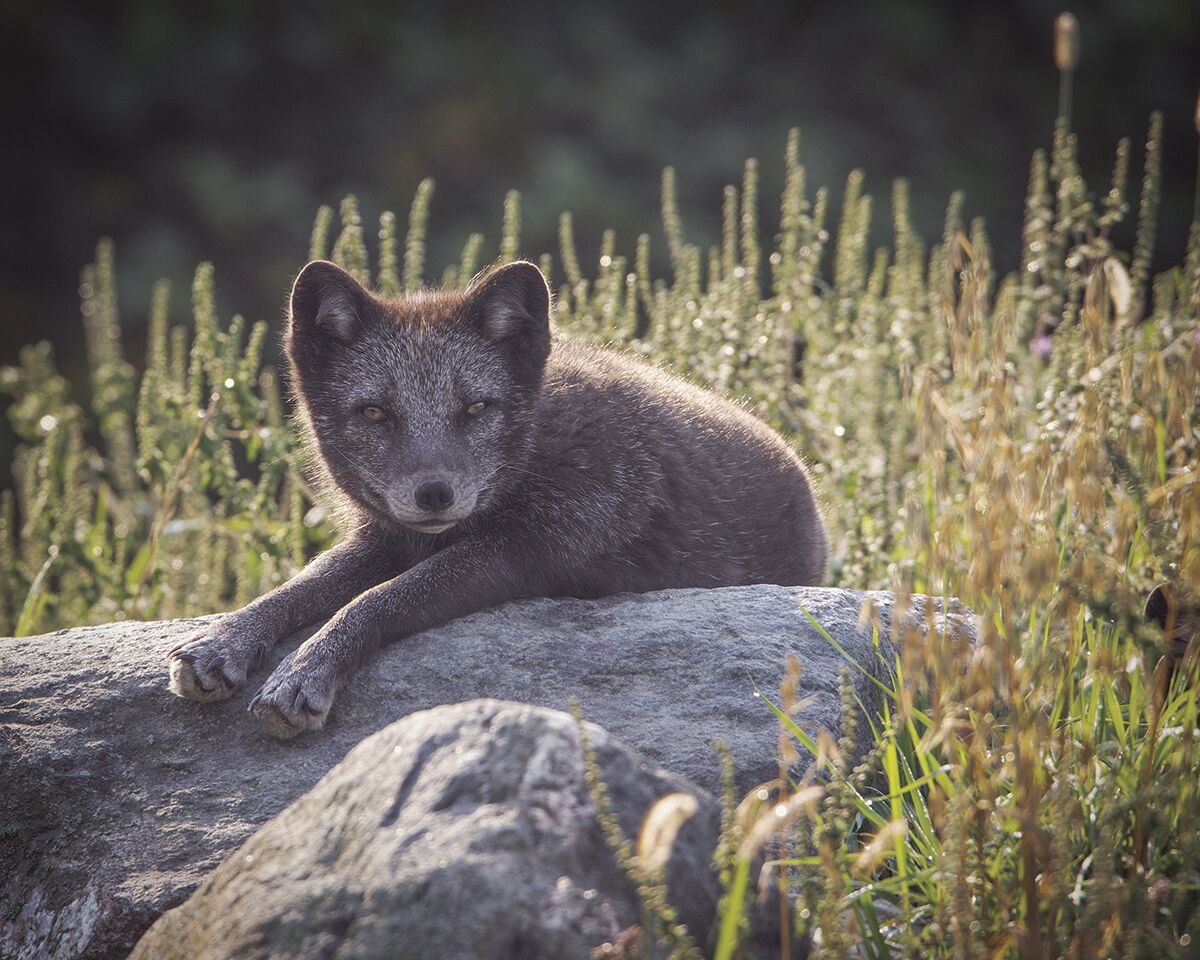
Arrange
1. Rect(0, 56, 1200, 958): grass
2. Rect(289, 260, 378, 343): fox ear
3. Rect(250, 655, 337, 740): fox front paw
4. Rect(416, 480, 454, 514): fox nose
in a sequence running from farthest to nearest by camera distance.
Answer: Rect(289, 260, 378, 343): fox ear
Rect(416, 480, 454, 514): fox nose
Rect(250, 655, 337, 740): fox front paw
Rect(0, 56, 1200, 958): grass

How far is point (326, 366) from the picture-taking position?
4.32 m

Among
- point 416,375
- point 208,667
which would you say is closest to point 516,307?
point 416,375

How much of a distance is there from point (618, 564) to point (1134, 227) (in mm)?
8115

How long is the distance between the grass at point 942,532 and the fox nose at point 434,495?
134 cm

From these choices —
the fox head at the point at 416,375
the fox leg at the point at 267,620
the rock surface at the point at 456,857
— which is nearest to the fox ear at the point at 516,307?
the fox head at the point at 416,375

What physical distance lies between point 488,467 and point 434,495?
30 cm

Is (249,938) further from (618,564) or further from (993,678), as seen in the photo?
(618,564)

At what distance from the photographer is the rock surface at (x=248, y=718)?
10.3ft

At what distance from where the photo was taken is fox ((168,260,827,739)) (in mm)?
3939

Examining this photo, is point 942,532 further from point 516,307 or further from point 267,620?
point 267,620

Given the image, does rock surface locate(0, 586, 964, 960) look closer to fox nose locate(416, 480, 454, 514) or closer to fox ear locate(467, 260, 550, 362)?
fox nose locate(416, 480, 454, 514)

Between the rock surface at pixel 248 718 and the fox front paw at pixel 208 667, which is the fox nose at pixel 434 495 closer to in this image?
the rock surface at pixel 248 718

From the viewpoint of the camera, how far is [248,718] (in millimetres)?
3574

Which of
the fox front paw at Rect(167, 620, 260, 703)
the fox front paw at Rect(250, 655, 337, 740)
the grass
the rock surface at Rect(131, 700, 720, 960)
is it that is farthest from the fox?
the rock surface at Rect(131, 700, 720, 960)
